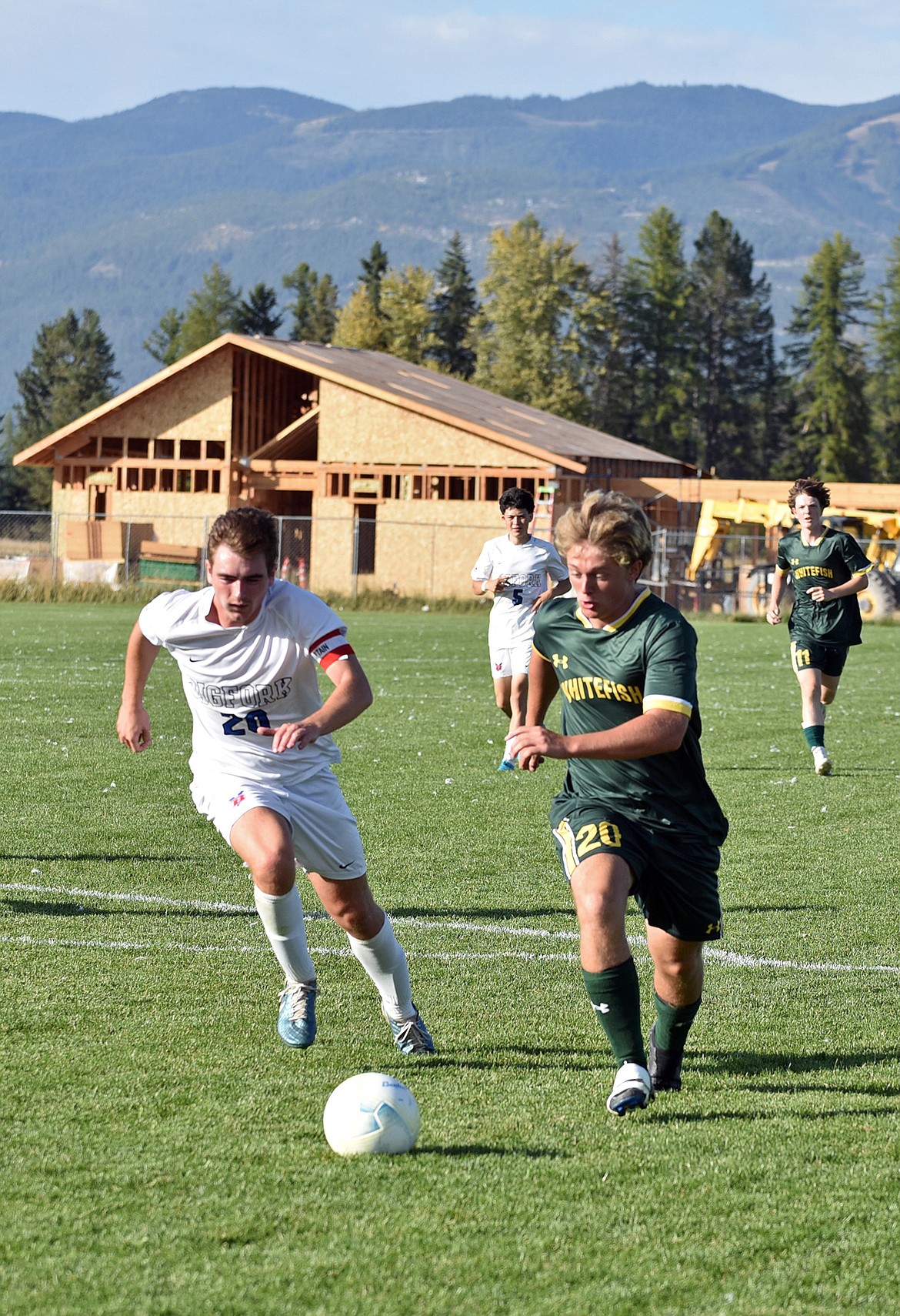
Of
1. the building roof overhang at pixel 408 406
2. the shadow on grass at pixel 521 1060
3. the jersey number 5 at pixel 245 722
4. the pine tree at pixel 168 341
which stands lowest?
the shadow on grass at pixel 521 1060

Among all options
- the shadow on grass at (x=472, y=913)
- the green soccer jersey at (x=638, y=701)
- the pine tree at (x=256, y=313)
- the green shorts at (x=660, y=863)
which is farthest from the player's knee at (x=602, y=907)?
the pine tree at (x=256, y=313)

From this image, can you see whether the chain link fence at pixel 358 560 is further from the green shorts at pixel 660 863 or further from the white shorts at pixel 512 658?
the green shorts at pixel 660 863

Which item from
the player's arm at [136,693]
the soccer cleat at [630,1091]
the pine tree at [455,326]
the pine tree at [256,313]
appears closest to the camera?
the soccer cleat at [630,1091]

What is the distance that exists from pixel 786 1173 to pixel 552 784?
25.6ft

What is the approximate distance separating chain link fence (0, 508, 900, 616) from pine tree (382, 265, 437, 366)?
122 feet

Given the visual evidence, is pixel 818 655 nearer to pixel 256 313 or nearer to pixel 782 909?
pixel 782 909

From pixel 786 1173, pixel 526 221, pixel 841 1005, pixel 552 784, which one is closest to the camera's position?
pixel 786 1173

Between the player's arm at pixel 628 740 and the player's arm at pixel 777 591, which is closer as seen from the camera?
the player's arm at pixel 628 740

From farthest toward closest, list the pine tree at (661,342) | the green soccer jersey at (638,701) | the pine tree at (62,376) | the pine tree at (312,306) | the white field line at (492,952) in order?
the pine tree at (312,306) < the pine tree at (661,342) < the pine tree at (62,376) < the white field line at (492,952) < the green soccer jersey at (638,701)

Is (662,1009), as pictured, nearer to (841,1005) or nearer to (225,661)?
(841,1005)

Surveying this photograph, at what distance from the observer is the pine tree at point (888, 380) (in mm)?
87938

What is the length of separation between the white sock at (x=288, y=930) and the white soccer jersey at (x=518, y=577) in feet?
24.3

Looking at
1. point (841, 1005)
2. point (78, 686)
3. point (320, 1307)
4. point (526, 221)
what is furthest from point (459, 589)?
point (526, 221)

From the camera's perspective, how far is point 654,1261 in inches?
147
